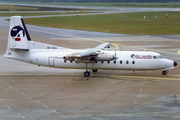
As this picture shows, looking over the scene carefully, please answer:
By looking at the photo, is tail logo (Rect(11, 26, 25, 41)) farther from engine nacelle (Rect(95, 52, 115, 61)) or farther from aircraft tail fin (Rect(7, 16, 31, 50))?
engine nacelle (Rect(95, 52, 115, 61))

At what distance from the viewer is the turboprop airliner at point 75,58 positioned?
29.0 metres

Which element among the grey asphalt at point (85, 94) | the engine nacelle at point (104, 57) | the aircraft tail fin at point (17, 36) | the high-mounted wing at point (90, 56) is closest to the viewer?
the grey asphalt at point (85, 94)

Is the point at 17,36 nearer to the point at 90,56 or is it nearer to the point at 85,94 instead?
the point at 90,56

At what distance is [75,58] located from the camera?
93.7ft

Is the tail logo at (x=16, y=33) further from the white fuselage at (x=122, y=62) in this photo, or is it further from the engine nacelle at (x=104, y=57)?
the engine nacelle at (x=104, y=57)

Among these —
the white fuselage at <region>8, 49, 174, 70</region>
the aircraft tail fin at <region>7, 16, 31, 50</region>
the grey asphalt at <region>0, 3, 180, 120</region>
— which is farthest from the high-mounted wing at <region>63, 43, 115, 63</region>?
the aircraft tail fin at <region>7, 16, 31, 50</region>

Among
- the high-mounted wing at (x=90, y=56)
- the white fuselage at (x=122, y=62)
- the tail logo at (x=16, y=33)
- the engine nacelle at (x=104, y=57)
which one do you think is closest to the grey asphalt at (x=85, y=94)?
the white fuselage at (x=122, y=62)

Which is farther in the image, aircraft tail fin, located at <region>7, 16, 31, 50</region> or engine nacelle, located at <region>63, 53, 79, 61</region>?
aircraft tail fin, located at <region>7, 16, 31, 50</region>

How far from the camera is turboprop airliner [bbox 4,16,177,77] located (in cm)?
2900

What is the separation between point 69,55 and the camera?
92.7 ft

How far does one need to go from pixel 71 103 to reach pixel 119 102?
345 centimetres

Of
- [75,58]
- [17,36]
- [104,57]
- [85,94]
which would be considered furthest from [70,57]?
A: [17,36]

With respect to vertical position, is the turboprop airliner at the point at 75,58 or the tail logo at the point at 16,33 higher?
the tail logo at the point at 16,33

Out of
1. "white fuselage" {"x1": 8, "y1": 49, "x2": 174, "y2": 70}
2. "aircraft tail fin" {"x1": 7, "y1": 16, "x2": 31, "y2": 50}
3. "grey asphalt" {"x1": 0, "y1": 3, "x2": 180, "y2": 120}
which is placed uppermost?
"aircraft tail fin" {"x1": 7, "y1": 16, "x2": 31, "y2": 50}
